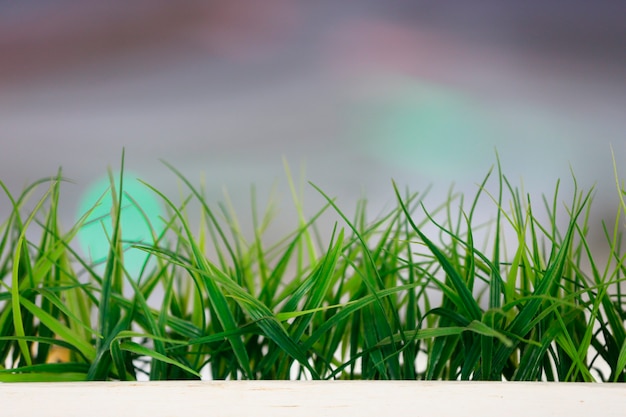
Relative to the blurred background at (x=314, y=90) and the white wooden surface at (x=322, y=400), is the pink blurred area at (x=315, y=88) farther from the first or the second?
the white wooden surface at (x=322, y=400)

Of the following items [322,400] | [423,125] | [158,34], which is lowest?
[322,400]

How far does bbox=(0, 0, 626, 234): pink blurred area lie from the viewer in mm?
1286

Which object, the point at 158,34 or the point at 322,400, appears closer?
the point at 322,400

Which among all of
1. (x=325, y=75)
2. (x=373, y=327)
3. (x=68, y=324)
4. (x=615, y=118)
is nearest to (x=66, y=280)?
(x=68, y=324)

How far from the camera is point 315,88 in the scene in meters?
1.35

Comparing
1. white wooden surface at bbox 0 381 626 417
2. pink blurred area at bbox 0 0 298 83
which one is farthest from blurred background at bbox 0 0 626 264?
white wooden surface at bbox 0 381 626 417

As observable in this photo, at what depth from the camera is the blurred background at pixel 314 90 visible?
1.28 metres

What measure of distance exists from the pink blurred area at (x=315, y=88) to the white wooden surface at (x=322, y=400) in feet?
3.50

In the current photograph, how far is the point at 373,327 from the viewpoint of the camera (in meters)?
0.28

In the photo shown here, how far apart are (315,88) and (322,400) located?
119 centimetres

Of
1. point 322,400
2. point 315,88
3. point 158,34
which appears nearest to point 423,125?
point 315,88

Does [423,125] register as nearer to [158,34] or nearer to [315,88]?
[315,88]

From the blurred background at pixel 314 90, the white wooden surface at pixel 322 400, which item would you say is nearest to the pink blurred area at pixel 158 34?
the blurred background at pixel 314 90

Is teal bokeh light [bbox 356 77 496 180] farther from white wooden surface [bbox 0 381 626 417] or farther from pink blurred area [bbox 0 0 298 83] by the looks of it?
white wooden surface [bbox 0 381 626 417]
